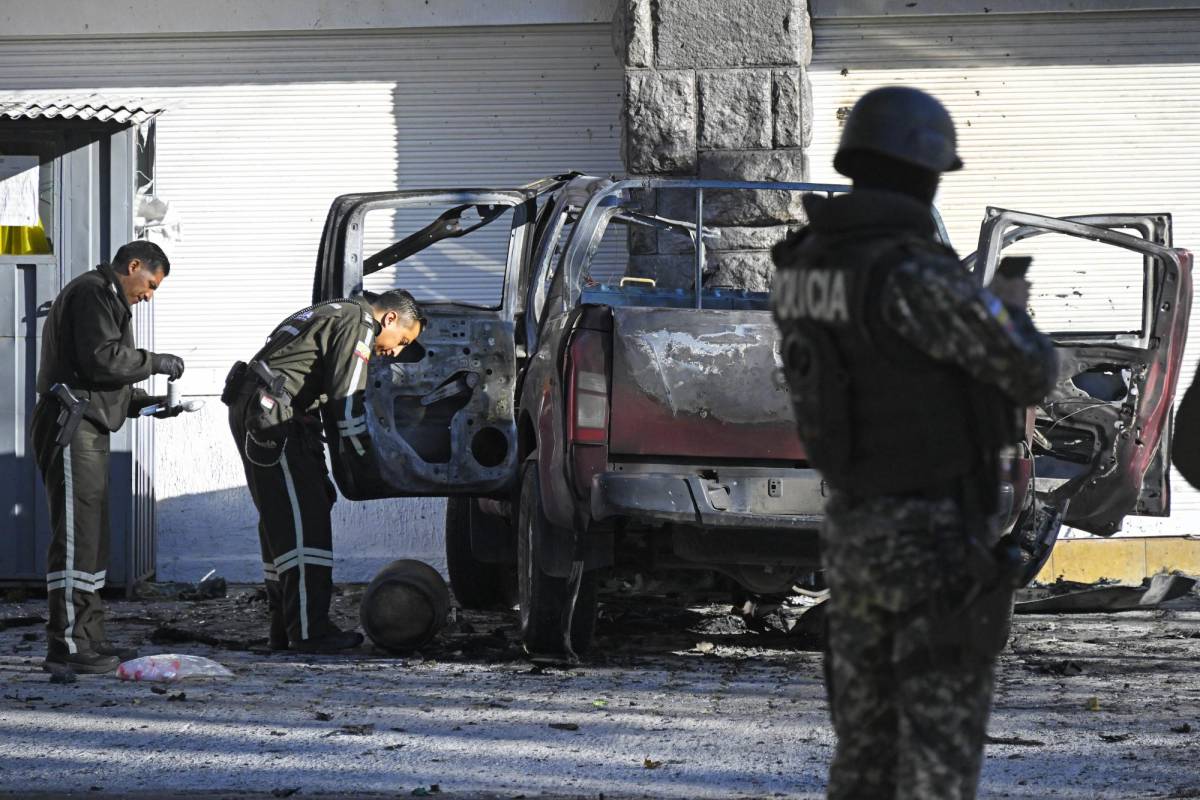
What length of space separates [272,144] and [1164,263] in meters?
5.77

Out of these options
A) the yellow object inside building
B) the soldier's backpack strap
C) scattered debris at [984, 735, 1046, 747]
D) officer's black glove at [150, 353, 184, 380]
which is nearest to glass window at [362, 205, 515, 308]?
the yellow object inside building

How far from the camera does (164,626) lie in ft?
27.1

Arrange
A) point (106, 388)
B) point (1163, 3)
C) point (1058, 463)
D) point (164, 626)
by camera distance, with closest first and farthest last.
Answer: point (106, 388) < point (164, 626) < point (1058, 463) < point (1163, 3)

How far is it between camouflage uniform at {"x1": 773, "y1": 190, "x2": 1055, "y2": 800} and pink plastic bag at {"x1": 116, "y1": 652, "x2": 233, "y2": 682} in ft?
13.0

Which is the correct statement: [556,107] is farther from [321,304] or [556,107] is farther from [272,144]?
[321,304]

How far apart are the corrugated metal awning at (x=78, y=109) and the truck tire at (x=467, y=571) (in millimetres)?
2819

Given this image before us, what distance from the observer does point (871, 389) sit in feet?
10.9

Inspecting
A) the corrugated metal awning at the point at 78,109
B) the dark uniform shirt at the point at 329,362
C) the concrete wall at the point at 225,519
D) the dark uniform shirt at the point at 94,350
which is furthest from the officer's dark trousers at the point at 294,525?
the concrete wall at the point at 225,519

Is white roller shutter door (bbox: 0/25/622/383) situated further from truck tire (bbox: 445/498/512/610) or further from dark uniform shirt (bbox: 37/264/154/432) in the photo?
dark uniform shirt (bbox: 37/264/154/432)

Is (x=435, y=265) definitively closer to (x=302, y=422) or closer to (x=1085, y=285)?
(x=302, y=422)

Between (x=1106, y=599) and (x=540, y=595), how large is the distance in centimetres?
376

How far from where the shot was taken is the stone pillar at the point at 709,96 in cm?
1034

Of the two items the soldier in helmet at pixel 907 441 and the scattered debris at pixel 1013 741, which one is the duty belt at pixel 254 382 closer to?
the scattered debris at pixel 1013 741

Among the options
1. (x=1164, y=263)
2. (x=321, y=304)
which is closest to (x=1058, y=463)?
(x=1164, y=263)
